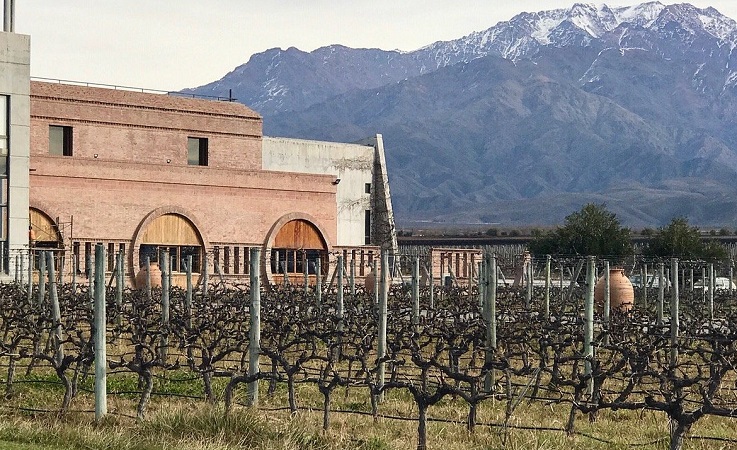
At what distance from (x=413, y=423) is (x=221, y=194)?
38667 millimetres

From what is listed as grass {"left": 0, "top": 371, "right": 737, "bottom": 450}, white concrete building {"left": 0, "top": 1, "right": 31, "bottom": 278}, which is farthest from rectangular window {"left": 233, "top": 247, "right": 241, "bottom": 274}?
grass {"left": 0, "top": 371, "right": 737, "bottom": 450}

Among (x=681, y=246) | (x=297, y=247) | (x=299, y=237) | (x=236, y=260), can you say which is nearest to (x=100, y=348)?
(x=236, y=260)

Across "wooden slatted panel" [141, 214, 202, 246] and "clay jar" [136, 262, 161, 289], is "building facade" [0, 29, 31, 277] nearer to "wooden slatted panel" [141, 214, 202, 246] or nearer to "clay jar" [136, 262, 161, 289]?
"clay jar" [136, 262, 161, 289]

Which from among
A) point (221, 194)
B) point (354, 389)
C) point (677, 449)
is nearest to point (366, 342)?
point (354, 389)

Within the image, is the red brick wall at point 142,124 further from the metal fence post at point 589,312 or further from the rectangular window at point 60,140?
the metal fence post at point 589,312

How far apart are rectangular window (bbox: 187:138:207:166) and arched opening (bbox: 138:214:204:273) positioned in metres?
5.00

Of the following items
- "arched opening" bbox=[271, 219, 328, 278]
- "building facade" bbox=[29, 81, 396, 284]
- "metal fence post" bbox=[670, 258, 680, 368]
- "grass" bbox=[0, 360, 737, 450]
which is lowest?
"grass" bbox=[0, 360, 737, 450]

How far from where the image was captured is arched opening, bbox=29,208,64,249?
46.7 metres

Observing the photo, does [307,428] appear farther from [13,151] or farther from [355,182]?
[355,182]

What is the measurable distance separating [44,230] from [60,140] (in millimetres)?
6046

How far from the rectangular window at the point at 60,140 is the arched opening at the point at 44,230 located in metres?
4.56

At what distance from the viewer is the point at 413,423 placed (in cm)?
1523

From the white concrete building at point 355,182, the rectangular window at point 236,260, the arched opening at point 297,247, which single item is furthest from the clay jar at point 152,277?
the white concrete building at point 355,182

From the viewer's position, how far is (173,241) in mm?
51219
